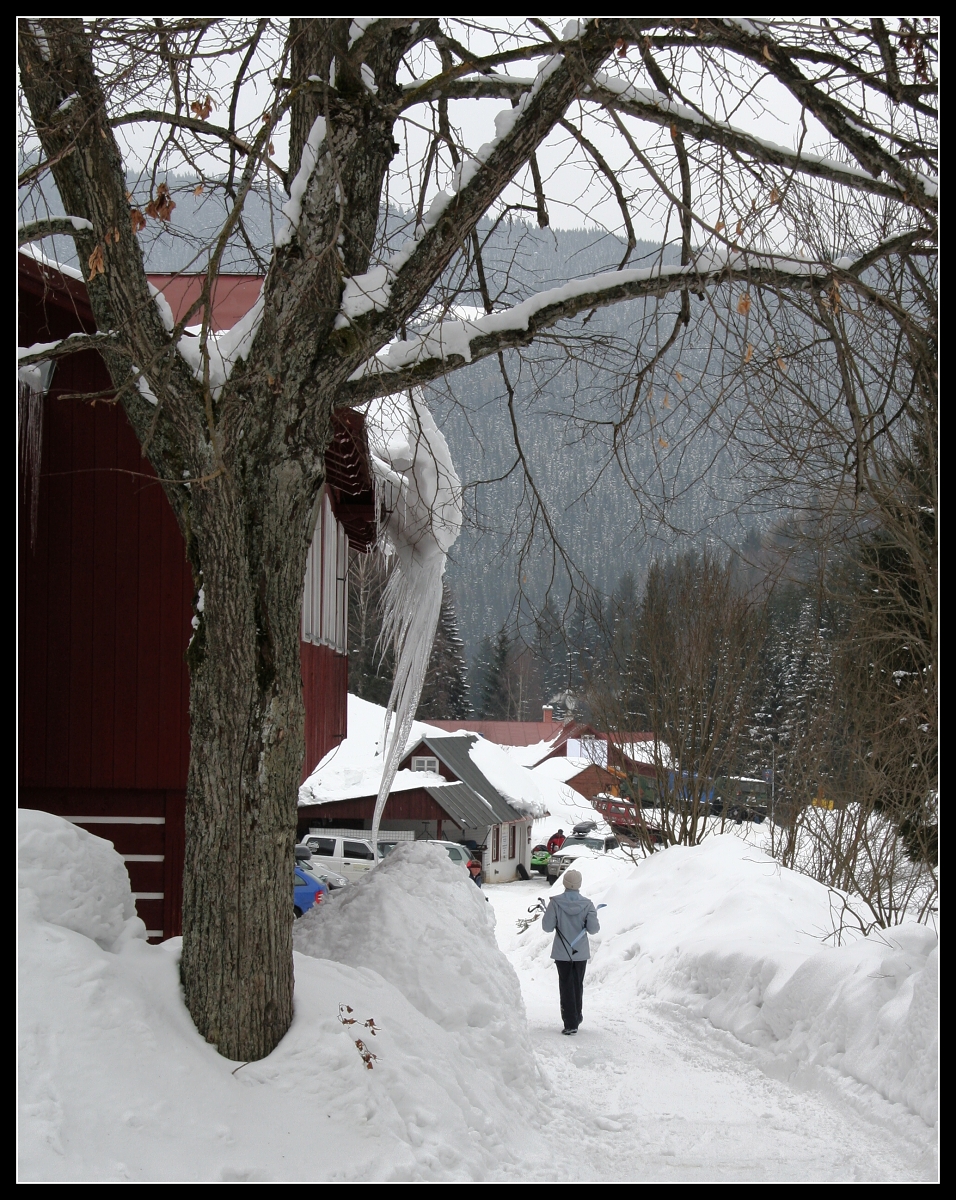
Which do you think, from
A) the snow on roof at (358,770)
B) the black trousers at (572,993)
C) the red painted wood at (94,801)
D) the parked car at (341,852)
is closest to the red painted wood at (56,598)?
the red painted wood at (94,801)

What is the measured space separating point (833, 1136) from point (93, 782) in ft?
18.5

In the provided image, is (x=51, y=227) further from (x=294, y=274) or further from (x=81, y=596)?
(x=81, y=596)

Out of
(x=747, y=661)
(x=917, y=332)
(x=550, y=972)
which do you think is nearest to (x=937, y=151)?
(x=917, y=332)

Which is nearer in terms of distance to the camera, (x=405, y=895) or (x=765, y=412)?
(x=765, y=412)

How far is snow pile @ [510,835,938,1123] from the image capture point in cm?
687

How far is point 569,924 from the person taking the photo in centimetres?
926

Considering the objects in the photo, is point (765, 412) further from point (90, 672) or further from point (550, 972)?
point (550, 972)

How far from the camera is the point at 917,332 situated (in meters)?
5.03

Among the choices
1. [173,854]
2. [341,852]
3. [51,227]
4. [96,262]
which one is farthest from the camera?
[341,852]

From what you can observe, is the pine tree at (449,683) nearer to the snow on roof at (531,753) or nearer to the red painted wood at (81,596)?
the snow on roof at (531,753)

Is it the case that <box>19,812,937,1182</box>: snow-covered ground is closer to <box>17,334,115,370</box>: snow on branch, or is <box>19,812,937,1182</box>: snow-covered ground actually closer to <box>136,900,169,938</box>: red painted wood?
<box>136,900,169,938</box>: red painted wood

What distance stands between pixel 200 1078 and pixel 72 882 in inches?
44.5

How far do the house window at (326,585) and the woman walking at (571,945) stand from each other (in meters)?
3.47

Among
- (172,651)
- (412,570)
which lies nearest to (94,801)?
(172,651)
